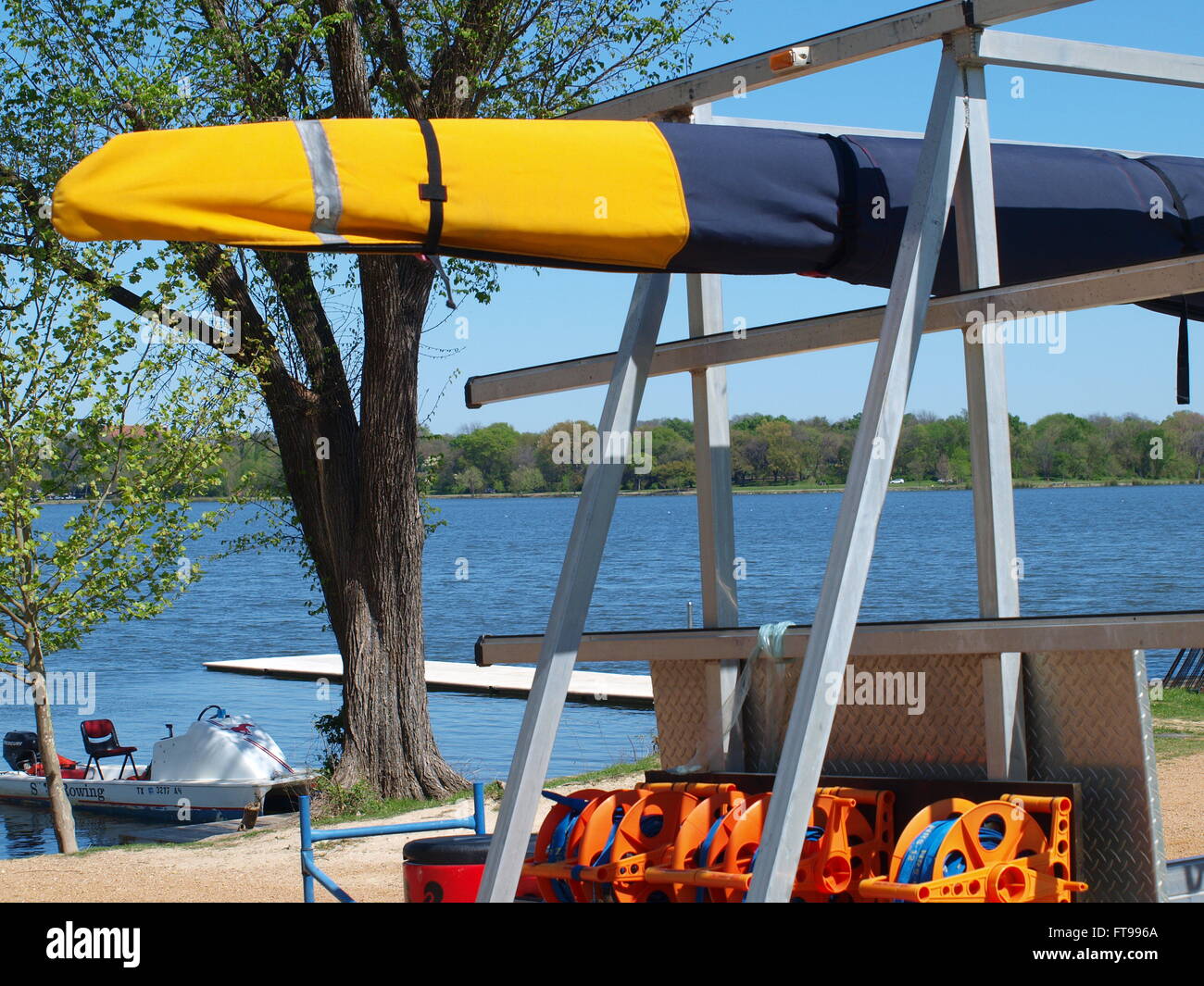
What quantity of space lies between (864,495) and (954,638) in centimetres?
62

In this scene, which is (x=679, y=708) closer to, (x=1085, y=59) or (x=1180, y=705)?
(x=1085, y=59)

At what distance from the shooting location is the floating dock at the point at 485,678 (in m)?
30.6

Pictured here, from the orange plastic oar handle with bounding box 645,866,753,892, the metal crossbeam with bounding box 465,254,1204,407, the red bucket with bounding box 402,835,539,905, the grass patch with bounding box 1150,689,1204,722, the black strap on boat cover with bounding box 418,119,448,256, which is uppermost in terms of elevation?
the black strap on boat cover with bounding box 418,119,448,256

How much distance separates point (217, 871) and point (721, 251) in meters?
10.7

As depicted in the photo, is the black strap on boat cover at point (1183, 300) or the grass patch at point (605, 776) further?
the grass patch at point (605, 776)

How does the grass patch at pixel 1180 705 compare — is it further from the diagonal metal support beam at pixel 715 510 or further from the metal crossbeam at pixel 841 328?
the metal crossbeam at pixel 841 328

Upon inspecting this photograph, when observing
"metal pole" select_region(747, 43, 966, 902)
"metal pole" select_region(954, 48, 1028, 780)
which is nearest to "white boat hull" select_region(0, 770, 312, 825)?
"metal pole" select_region(954, 48, 1028, 780)

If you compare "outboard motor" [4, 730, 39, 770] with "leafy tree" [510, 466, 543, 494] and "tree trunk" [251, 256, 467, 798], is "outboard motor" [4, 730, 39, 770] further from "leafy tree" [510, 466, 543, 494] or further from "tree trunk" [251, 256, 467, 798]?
"leafy tree" [510, 466, 543, 494]

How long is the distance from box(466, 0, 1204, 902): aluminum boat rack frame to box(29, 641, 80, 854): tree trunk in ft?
41.1

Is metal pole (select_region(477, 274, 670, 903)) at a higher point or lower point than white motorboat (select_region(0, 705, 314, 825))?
higher

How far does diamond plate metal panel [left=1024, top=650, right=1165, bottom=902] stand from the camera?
4.07m

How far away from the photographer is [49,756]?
16484mm

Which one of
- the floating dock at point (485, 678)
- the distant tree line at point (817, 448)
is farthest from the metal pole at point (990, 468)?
the distant tree line at point (817, 448)

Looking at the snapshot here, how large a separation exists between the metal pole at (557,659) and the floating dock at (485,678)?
19.3m
